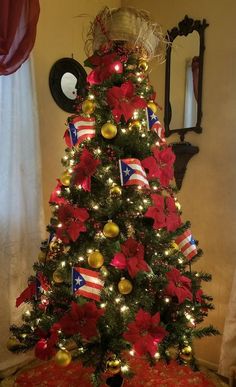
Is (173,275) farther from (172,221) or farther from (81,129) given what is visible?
(81,129)

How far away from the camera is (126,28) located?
4.79 feet

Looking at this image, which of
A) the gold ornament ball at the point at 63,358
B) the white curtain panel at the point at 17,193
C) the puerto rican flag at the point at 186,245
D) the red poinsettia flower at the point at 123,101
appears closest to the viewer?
the gold ornament ball at the point at 63,358

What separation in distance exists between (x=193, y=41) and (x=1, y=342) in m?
2.01

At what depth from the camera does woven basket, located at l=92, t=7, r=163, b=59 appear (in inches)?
57.6

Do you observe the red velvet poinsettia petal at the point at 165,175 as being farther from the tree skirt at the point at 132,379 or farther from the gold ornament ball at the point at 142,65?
the tree skirt at the point at 132,379

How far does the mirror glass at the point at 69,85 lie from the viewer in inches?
85.0

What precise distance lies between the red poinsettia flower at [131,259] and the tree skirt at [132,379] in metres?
0.64

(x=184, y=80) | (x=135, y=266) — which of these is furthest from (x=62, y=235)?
(x=184, y=80)

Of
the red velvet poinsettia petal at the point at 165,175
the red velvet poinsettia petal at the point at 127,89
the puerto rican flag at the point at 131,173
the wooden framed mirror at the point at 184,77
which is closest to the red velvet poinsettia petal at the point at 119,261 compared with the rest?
the puerto rican flag at the point at 131,173

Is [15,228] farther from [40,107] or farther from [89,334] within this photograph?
[89,334]

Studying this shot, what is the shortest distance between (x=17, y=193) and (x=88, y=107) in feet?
2.27

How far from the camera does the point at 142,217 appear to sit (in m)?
1.33

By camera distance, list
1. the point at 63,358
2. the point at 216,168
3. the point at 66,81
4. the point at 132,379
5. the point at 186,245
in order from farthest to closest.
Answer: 1. the point at 66,81
2. the point at 216,168
3. the point at 132,379
4. the point at 186,245
5. the point at 63,358

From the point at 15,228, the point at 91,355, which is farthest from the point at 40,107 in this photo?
the point at 91,355
